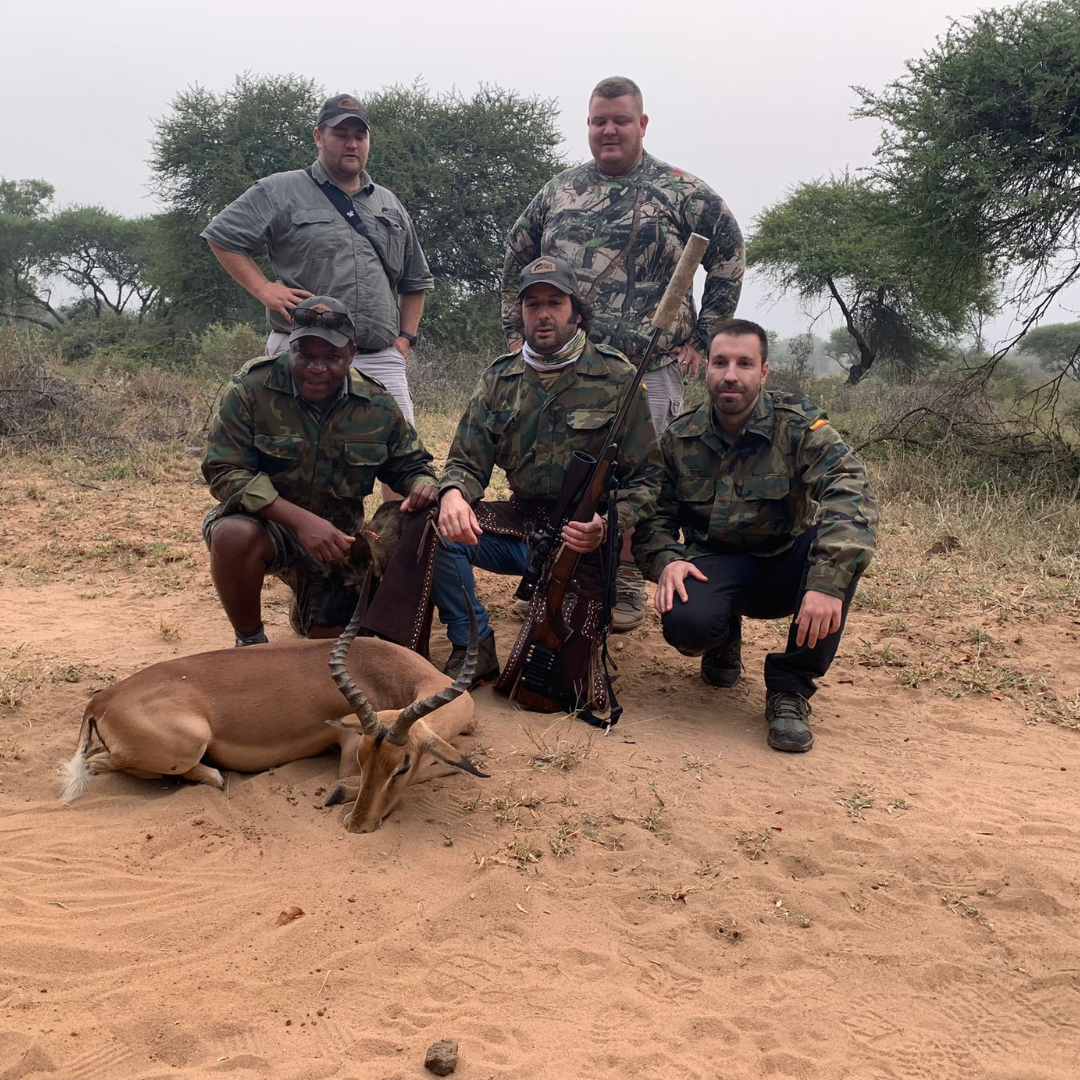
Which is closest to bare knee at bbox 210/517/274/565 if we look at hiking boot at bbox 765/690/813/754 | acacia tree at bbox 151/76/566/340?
hiking boot at bbox 765/690/813/754

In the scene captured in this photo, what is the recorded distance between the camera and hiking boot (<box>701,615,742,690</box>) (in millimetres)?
4797

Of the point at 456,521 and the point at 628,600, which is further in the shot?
the point at 628,600

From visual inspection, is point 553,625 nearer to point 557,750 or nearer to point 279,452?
point 557,750

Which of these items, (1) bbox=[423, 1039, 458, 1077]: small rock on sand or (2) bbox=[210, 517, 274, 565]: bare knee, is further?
(2) bbox=[210, 517, 274, 565]: bare knee

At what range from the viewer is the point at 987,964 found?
→ 9.23 ft

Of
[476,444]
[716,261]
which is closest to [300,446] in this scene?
[476,444]

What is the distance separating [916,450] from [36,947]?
8.88 metres

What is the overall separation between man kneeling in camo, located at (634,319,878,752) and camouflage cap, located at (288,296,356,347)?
163 cm

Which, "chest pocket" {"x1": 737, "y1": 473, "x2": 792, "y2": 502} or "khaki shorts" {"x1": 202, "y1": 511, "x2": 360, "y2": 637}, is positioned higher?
"chest pocket" {"x1": 737, "y1": 473, "x2": 792, "y2": 502}

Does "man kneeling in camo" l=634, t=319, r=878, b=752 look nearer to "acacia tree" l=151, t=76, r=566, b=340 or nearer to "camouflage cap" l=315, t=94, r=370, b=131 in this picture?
"camouflage cap" l=315, t=94, r=370, b=131

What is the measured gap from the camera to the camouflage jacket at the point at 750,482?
433 cm

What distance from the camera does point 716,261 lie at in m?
5.38

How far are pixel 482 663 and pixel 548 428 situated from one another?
3.90 feet

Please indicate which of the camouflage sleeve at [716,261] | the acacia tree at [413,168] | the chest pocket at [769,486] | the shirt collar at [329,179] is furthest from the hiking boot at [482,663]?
the acacia tree at [413,168]
